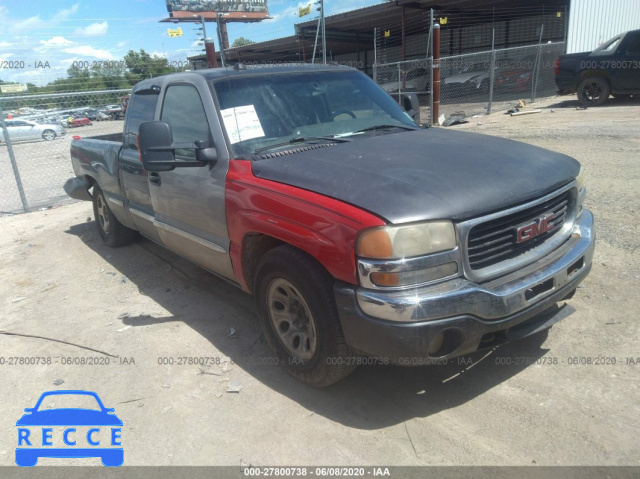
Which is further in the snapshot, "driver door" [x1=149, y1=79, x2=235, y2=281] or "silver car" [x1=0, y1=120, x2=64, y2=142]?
"silver car" [x1=0, y1=120, x2=64, y2=142]

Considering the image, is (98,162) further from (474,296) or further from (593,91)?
(593,91)

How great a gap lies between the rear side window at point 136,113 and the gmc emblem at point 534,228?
3334mm

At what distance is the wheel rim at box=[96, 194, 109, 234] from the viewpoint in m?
6.12

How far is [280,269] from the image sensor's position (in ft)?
9.49

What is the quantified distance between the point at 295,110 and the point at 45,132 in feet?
37.3

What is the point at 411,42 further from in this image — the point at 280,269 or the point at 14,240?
the point at 280,269

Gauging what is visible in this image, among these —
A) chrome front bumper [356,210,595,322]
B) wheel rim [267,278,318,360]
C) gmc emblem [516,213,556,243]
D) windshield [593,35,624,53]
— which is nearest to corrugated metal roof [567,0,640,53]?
windshield [593,35,624,53]

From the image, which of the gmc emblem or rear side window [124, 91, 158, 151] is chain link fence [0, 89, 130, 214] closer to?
rear side window [124, 91, 158, 151]

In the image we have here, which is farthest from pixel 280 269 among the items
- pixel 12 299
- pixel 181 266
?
pixel 12 299

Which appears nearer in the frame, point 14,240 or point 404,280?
point 404,280

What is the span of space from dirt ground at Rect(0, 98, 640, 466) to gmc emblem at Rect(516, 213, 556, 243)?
95 centimetres

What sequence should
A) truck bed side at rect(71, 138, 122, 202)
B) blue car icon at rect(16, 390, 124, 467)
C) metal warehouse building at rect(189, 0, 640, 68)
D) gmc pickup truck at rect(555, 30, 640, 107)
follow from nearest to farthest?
blue car icon at rect(16, 390, 124, 467), truck bed side at rect(71, 138, 122, 202), gmc pickup truck at rect(555, 30, 640, 107), metal warehouse building at rect(189, 0, 640, 68)

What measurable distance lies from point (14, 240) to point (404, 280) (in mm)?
6825

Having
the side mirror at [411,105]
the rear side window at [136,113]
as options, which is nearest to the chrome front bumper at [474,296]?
the side mirror at [411,105]
